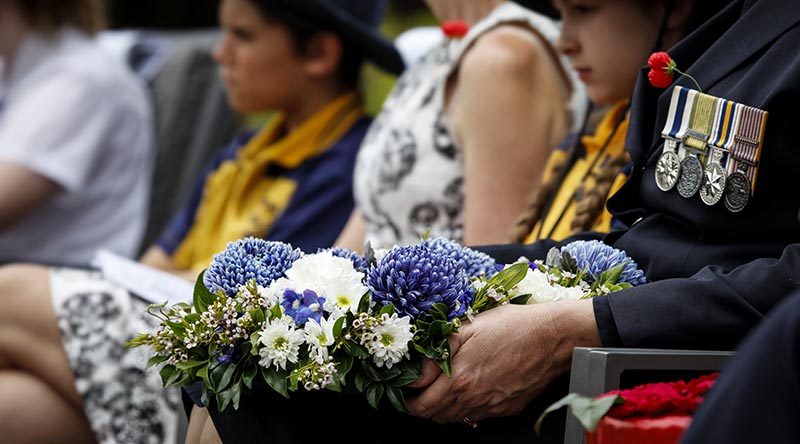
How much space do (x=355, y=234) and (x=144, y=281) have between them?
0.86m

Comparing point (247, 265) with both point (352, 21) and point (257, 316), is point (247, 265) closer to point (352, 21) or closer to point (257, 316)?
point (257, 316)

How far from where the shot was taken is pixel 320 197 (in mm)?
4078

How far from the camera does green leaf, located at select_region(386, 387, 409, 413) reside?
191cm

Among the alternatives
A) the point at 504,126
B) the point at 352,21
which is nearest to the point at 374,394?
the point at 504,126

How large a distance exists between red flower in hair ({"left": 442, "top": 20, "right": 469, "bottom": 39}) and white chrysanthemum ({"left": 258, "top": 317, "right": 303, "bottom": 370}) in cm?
176

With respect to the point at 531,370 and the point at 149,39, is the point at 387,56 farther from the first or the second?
the point at 531,370

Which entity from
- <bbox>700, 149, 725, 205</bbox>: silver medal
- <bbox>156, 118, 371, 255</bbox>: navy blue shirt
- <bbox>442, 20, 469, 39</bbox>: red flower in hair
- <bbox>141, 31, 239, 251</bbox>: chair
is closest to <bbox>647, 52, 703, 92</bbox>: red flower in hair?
<bbox>700, 149, 725, 205</bbox>: silver medal

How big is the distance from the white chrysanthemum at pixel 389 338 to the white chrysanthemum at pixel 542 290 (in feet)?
0.86

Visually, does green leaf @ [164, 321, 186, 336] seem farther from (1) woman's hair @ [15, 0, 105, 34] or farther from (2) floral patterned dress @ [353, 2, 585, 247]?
(1) woman's hair @ [15, 0, 105, 34]

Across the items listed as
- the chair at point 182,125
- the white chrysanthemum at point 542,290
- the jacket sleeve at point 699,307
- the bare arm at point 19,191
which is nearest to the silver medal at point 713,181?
the jacket sleeve at point 699,307

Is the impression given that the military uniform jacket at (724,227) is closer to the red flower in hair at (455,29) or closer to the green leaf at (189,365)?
the green leaf at (189,365)

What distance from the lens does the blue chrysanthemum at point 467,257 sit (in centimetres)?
210

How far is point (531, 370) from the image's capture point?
78.6 inches

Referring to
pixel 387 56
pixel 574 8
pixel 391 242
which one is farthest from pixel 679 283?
pixel 387 56
